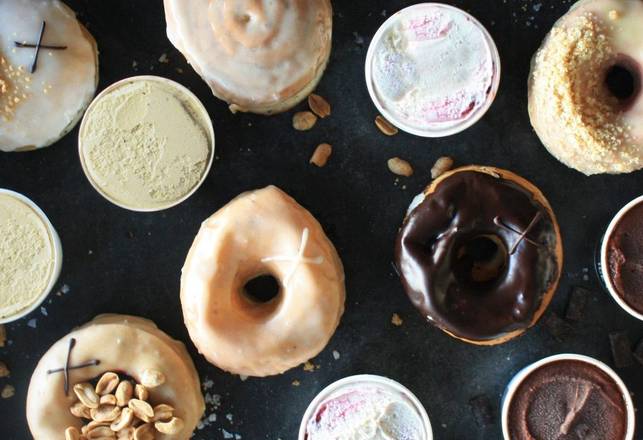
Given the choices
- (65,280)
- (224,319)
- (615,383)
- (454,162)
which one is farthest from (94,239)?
(615,383)

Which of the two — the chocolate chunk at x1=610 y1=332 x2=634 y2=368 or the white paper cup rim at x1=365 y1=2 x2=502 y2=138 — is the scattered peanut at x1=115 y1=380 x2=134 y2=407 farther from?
the chocolate chunk at x1=610 y1=332 x2=634 y2=368

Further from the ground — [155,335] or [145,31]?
[145,31]

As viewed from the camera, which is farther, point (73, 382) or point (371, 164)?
point (371, 164)

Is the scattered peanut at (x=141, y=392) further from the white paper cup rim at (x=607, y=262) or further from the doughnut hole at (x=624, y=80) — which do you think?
the doughnut hole at (x=624, y=80)

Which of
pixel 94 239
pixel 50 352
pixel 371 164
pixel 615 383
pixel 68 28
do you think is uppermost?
pixel 68 28

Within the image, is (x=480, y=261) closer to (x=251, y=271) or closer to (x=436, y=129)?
(x=436, y=129)

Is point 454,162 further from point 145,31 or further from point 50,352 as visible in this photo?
point 50,352

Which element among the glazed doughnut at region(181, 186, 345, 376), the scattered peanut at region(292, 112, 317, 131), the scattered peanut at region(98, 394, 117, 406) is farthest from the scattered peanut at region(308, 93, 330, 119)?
the scattered peanut at region(98, 394, 117, 406)
